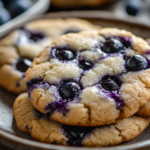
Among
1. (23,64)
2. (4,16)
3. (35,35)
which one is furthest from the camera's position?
(4,16)

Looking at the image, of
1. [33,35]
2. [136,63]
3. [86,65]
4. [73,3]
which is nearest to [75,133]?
[86,65]

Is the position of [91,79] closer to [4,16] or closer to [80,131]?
[80,131]

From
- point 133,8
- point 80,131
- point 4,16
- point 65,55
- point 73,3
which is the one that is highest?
point 65,55

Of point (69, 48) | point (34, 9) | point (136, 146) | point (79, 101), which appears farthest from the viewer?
point (34, 9)

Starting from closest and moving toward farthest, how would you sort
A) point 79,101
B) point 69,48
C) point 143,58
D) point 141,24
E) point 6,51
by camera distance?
point 79,101, point 143,58, point 69,48, point 6,51, point 141,24

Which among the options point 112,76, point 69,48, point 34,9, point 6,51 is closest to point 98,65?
point 112,76

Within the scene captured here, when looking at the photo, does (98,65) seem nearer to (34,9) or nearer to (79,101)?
(79,101)
